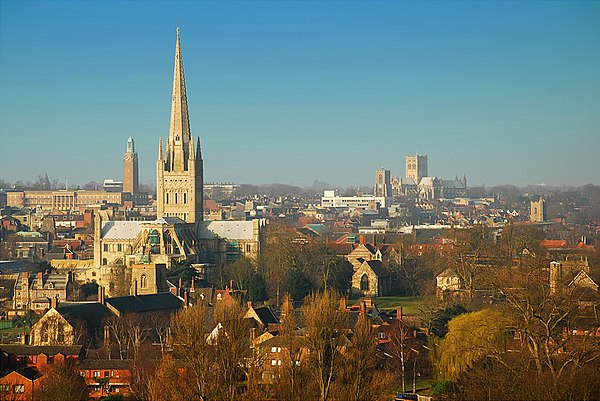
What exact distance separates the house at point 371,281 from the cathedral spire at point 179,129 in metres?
23.0

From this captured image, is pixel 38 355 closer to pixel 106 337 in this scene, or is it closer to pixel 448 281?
pixel 106 337

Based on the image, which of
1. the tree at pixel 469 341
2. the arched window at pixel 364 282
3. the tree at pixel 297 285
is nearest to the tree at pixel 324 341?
the tree at pixel 469 341

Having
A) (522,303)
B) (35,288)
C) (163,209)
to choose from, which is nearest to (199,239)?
(163,209)

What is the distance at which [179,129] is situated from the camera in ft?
310

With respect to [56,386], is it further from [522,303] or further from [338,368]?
[522,303]

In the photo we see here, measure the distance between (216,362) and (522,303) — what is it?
12.2m

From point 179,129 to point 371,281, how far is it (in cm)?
2526

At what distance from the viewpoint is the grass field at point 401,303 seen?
2503 inches

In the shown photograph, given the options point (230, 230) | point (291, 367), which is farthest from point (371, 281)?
point (291, 367)

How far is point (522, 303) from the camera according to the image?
142 feet

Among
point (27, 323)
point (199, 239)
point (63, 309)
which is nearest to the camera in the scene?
point (63, 309)

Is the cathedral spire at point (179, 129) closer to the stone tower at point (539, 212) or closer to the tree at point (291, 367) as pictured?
the tree at point (291, 367)

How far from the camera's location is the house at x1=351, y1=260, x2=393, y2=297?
75875 mm

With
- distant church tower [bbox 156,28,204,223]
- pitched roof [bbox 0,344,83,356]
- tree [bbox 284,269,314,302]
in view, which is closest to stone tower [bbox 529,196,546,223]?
distant church tower [bbox 156,28,204,223]
